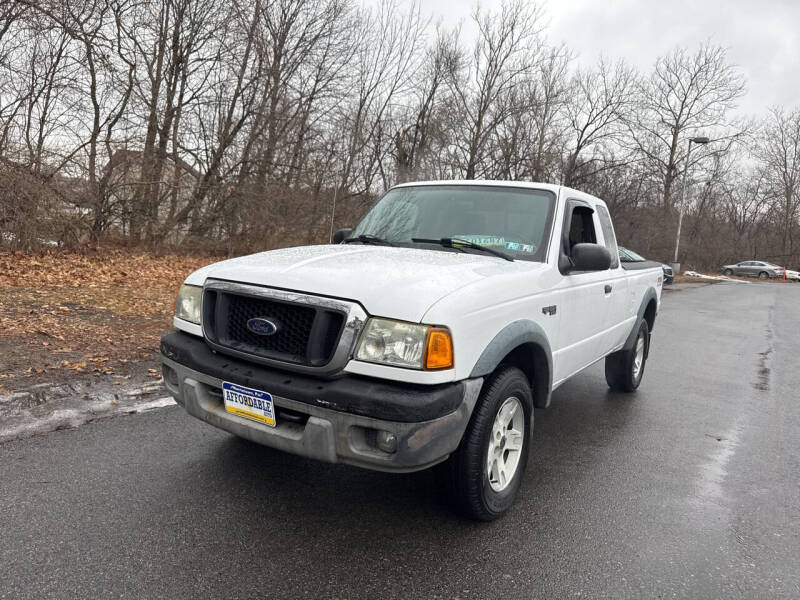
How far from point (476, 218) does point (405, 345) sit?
165cm

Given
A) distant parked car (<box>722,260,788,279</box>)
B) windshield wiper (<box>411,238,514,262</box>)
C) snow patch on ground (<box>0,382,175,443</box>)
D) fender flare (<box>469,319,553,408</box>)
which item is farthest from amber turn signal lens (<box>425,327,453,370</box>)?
distant parked car (<box>722,260,788,279</box>)

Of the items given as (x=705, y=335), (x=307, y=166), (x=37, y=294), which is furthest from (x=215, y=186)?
(x=705, y=335)

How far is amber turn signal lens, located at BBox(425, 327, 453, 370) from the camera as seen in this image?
2455mm

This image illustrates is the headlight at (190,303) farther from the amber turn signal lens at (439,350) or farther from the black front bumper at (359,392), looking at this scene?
the amber turn signal lens at (439,350)

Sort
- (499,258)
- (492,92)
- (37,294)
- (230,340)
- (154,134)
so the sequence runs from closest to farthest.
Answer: (230,340)
(499,258)
(37,294)
(154,134)
(492,92)

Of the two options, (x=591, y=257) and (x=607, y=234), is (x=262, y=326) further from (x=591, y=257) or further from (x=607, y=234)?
(x=607, y=234)

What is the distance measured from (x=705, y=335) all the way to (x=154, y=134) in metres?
14.7

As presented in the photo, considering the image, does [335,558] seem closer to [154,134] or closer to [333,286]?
[333,286]

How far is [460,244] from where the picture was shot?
3.61m

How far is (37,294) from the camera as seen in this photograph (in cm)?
819

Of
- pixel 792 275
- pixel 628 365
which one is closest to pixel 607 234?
pixel 628 365

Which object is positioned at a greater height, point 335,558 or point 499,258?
point 499,258

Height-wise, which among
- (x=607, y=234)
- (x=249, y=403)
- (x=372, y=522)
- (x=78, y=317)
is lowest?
(x=372, y=522)

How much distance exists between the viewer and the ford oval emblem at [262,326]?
8.71ft
